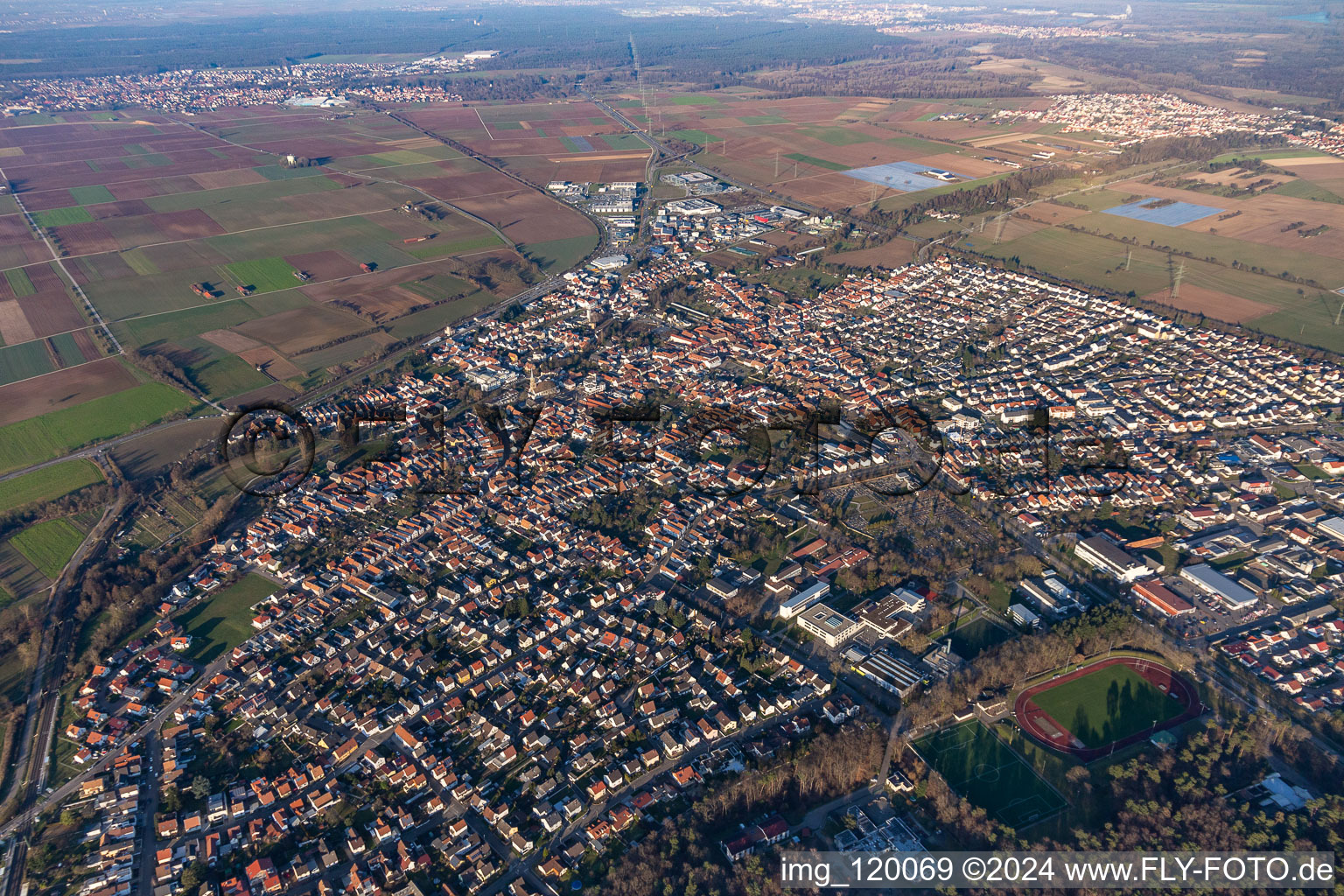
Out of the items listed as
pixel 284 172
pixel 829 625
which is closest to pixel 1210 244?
pixel 829 625

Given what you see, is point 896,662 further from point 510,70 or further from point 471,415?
point 510,70

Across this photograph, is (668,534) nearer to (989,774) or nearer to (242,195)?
(989,774)

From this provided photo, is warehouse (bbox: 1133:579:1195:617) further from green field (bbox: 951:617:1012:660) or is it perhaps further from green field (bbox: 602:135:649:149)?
green field (bbox: 602:135:649:149)

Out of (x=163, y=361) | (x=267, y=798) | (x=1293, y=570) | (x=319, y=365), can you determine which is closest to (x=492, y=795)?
(x=267, y=798)

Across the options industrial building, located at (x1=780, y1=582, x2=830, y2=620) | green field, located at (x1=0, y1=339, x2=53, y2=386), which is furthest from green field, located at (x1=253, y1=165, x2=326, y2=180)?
industrial building, located at (x1=780, y1=582, x2=830, y2=620)

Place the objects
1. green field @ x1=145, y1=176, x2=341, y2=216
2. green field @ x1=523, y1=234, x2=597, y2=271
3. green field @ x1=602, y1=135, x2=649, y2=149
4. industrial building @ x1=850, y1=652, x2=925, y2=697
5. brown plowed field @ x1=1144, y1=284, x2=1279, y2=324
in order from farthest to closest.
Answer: green field @ x1=602, y1=135, x2=649, y2=149, green field @ x1=145, y1=176, x2=341, y2=216, green field @ x1=523, y1=234, x2=597, y2=271, brown plowed field @ x1=1144, y1=284, x2=1279, y2=324, industrial building @ x1=850, y1=652, x2=925, y2=697

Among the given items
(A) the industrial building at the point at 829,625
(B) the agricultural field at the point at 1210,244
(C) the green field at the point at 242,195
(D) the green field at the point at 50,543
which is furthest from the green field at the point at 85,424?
(B) the agricultural field at the point at 1210,244
